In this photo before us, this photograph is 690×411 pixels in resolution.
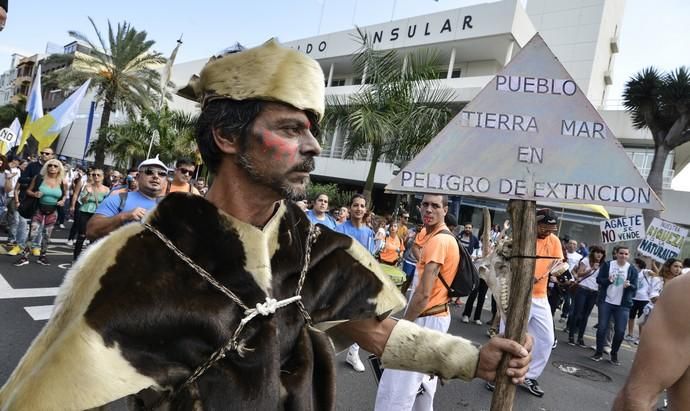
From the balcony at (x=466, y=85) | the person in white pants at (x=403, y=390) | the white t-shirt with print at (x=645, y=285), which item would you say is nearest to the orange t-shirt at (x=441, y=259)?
the person in white pants at (x=403, y=390)

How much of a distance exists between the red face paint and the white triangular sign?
1.51 feet

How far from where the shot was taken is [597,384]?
5.46 m

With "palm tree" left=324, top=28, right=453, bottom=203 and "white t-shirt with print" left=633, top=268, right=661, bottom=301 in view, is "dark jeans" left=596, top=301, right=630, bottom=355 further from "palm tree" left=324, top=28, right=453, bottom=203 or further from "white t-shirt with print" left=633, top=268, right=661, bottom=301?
"palm tree" left=324, top=28, right=453, bottom=203

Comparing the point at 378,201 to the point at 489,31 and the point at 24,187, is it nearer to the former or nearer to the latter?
the point at 489,31

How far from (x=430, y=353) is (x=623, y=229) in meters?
8.02

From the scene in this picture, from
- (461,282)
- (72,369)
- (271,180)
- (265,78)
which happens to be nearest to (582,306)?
(461,282)

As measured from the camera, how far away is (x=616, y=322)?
6.60 m

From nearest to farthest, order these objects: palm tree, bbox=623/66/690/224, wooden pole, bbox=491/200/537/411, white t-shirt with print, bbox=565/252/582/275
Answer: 1. wooden pole, bbox=491/200/537/411
2. white t-shirt with print, bbox=565/252/582/275
3. palm tree, bbox=623/66/690/224

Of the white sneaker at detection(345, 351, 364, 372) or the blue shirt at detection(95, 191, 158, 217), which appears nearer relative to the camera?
the blue shirt at detection(95, 191, 158, 217)

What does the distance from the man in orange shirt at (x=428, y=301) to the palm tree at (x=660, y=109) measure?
1585cm

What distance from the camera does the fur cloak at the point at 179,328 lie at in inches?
40.8

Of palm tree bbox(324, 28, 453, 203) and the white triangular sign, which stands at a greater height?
palm tree bbox(324, 28, 453, 203)


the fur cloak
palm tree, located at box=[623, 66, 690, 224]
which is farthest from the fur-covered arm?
palm tree, located at box=[623, 66, 690, 224]

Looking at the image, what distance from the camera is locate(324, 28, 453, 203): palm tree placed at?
10453 mm
